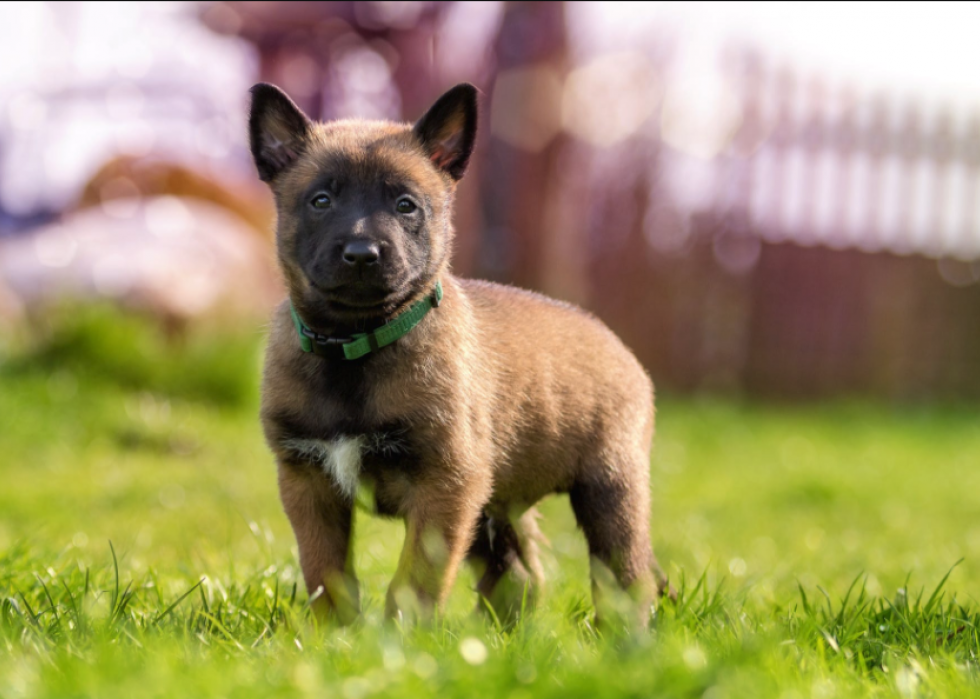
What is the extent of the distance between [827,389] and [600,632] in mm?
10158

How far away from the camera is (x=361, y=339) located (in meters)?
3.19

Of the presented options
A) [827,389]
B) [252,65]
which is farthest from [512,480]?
[252,65]

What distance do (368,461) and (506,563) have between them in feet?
3.29

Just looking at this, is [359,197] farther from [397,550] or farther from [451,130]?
[397,550]

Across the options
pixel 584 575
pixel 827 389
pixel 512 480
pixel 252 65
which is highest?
pixel 252 65

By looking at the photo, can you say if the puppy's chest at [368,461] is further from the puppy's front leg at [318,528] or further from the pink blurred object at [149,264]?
the pink blurred object at [149,264]

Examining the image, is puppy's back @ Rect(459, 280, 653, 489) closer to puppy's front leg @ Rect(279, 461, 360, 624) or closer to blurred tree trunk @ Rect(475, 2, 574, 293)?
puppy's front leg @ Rect(279, 461, 360, 624)

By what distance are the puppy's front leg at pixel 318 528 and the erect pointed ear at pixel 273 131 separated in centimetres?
101

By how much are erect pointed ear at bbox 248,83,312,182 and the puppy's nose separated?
0.58 metres

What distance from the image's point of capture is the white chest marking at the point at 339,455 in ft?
10.2

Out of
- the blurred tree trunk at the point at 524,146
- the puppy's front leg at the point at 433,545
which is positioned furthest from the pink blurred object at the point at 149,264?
the puppy's front leg at the point at 433,545

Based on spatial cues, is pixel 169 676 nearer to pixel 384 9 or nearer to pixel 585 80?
pixel 585 80

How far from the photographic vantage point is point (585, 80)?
10734mm

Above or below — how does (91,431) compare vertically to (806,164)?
below
